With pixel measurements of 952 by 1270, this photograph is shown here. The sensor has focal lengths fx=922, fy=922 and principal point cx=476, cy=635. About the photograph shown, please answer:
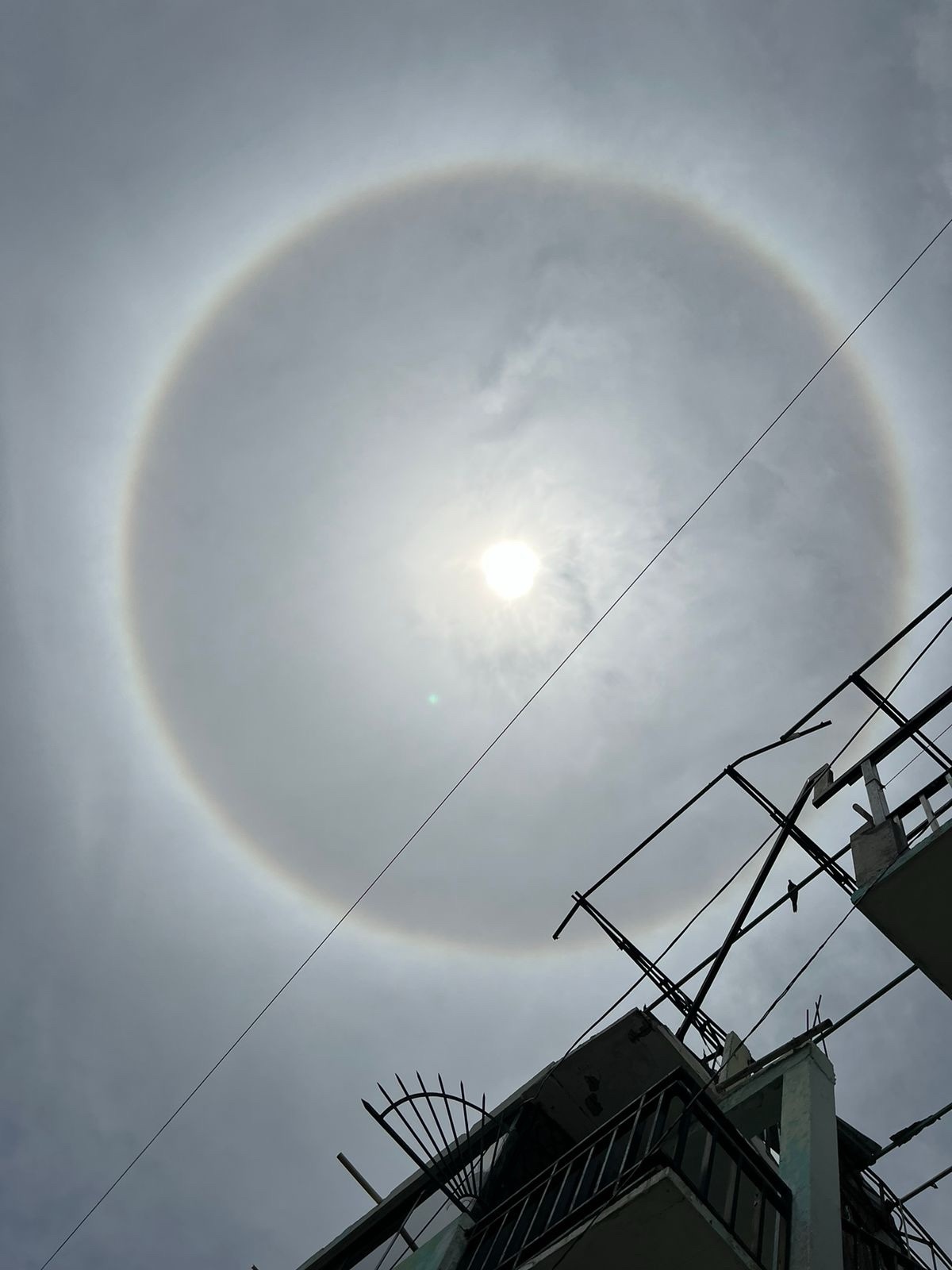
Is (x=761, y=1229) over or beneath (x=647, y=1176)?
beneath

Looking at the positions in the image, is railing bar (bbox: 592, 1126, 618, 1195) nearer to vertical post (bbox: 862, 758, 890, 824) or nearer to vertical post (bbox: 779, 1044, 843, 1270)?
vertical post (bbox: 779, 1044, 843, 1270)

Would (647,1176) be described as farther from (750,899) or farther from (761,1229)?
(750,899)

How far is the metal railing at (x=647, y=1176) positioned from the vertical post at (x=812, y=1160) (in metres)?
0.15

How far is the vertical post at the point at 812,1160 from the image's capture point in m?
7.02

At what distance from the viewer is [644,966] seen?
1306cm

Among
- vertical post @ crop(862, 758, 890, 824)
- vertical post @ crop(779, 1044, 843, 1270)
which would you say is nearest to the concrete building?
vertical post @ crop(779, 1044, 843, 1270)

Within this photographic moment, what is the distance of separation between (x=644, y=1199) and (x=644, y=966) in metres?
6.23

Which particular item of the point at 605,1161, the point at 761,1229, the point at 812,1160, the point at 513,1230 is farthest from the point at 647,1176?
the point at 513,1230

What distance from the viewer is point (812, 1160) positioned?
26.2ft

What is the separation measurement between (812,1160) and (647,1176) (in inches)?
73.5

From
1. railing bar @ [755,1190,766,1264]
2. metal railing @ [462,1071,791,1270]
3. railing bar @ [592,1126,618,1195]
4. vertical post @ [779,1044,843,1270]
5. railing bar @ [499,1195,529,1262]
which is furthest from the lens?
railing bar @ [499,1195,529,1262]

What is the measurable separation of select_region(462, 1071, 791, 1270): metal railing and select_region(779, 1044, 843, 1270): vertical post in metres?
0.15

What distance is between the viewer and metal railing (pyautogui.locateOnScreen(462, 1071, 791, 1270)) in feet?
23.6

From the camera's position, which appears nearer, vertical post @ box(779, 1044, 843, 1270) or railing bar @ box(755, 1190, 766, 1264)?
railing bar @ box(755, 1190, 766, 1264)
